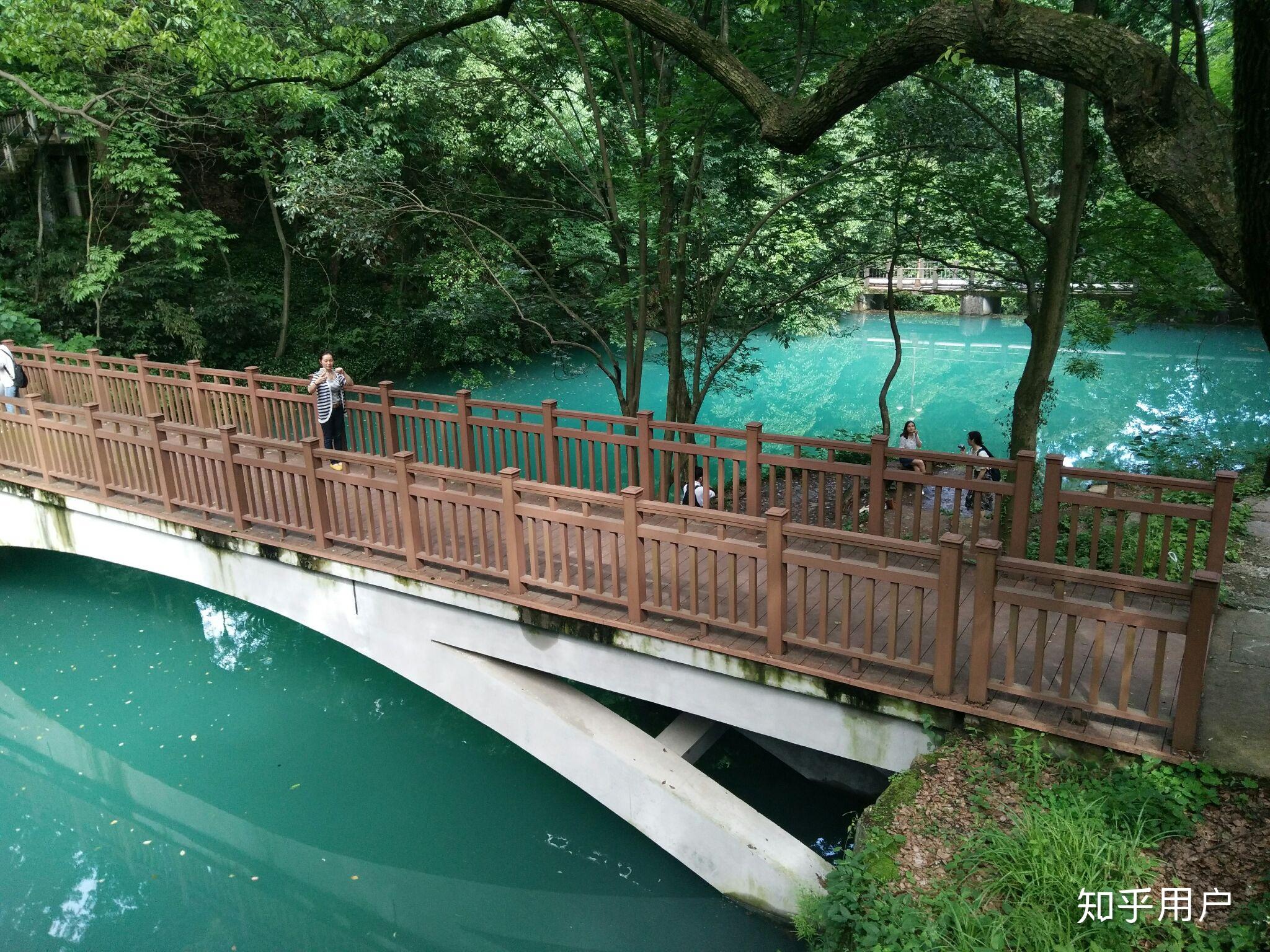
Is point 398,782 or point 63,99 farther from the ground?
point 63,99

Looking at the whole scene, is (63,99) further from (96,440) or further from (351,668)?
(351,668)

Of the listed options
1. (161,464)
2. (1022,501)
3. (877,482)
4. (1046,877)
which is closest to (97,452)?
Answer: (161,464)

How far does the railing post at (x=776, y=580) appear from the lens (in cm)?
493

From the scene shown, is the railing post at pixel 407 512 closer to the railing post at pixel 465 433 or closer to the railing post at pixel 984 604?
the railing post at pixel 465 433

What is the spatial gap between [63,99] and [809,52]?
449 inches

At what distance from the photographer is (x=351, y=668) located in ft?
31.4

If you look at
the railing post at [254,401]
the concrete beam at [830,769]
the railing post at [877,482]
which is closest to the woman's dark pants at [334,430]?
the railing post at [254,401]

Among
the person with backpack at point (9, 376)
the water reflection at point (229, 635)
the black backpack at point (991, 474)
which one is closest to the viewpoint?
the black backpack at point (991, 474)

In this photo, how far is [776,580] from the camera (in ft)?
16.5

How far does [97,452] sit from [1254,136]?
8.83 meters

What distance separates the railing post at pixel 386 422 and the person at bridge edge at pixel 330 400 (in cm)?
36

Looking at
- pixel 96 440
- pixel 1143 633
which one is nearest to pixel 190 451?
pixel 96 440

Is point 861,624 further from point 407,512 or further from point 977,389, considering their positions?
point 977,389

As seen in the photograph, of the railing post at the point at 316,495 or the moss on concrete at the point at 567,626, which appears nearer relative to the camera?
the moss on concrete at the point at 567,626
